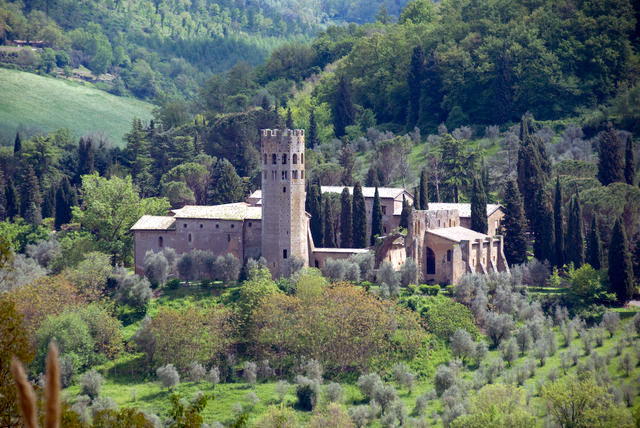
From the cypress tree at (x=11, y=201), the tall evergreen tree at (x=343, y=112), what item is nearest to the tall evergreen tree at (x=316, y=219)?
the cypress tree at (x=11, y=201)

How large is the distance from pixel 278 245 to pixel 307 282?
455 centimetres

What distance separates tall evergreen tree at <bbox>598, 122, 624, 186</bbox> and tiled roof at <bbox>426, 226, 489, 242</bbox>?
14.5 m

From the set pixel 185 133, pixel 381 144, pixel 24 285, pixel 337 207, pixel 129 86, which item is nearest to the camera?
pixel 24 285

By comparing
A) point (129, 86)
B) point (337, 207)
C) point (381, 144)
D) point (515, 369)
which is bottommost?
point (515, 369)

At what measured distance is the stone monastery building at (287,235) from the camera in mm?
54281

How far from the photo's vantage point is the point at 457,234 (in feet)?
182

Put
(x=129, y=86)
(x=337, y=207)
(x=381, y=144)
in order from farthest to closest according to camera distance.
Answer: (x=129, y=86)
(x=381, y=144)
(x=337, y=207)

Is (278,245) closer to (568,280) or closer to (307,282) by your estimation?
(307,282)

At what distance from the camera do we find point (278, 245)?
5425 cm

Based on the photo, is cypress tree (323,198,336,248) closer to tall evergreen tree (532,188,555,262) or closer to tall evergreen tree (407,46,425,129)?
tall evergreen tree (532,188,555,262)

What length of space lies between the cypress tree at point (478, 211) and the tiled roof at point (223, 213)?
14266mm

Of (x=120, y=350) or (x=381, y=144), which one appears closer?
(x=120, y=350)

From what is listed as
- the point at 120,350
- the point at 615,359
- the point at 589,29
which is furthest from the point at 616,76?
the point at 120,350

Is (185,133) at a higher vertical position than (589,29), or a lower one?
lower
